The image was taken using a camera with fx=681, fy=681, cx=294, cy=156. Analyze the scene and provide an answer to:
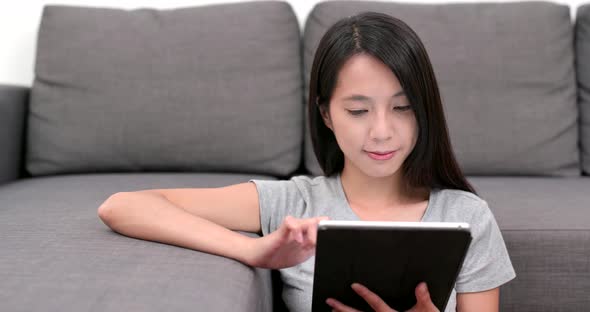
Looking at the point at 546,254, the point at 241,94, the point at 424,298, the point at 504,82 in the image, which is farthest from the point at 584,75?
the point at 424,298

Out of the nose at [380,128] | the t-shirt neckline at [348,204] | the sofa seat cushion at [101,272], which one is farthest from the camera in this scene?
the t-shirt neckline at [348,204]

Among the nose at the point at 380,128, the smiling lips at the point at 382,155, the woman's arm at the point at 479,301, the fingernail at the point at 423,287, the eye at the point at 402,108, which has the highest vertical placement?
the eye at the point at 402,108

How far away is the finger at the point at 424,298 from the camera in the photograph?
2.89 ft

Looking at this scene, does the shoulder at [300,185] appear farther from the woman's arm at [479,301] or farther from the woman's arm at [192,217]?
the woman's arm at [479,301]

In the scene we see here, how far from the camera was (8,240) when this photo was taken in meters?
1.01

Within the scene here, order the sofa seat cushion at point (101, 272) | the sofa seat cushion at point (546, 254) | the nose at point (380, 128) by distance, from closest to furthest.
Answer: the sofa seat cushion at point (101, 272), the nose at point (380, 128), the sofa seat cushion at point (546, 254)

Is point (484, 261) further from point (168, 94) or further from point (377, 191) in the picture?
point (168, 94)

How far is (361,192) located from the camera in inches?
44.9

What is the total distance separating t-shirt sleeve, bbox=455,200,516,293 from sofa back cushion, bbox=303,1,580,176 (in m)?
0.67

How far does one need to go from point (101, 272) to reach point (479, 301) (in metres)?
0.56

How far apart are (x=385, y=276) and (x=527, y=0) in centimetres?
125

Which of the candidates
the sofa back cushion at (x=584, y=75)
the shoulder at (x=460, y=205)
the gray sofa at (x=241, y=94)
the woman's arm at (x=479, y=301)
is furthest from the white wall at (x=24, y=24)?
the woman's arm at (x=479, y=301)

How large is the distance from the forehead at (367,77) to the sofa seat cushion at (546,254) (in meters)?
0.40

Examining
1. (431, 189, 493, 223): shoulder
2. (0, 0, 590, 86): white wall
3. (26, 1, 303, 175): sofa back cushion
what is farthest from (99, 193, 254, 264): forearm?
(0, 0, 590, 86): white wall
